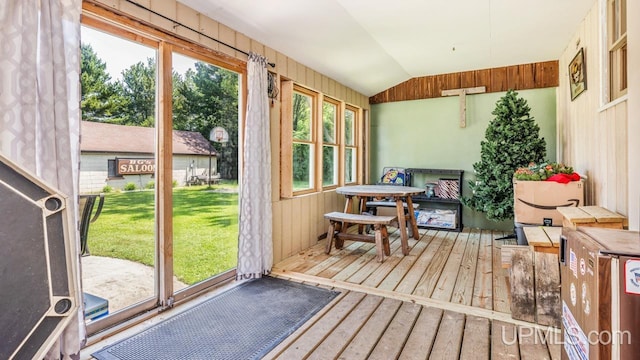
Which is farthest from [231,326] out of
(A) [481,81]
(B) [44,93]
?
(A) [481,81]

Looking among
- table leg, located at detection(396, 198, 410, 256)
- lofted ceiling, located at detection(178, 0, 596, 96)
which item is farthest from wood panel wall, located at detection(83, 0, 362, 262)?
table leg, located at detection(396, 198, 410, 256)

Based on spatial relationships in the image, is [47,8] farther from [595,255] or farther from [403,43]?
[403,43]

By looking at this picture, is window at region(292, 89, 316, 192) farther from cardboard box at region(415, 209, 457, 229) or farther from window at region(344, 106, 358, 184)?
cardboard box at region(415, 209, 457, 229)

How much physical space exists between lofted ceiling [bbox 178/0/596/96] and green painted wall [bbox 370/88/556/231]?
0.64m

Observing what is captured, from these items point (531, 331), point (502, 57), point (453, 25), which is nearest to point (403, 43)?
point (453, 25)

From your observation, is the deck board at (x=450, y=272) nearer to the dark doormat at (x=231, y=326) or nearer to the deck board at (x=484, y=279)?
the deck board at (x=484, y=279)

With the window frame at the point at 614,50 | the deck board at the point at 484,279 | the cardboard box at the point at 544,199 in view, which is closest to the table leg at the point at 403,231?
the deck board at the point at 484,279

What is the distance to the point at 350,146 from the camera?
17.4 ft

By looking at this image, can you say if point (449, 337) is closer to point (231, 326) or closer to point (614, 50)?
point (231, 326)

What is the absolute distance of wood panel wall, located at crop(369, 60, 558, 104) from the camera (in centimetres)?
460

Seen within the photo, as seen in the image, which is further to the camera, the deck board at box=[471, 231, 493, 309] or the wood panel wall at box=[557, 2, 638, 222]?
the deck board at box=[471, 231, 493, 309]

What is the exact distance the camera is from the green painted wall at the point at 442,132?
4.68m

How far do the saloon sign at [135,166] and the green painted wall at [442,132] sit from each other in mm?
4155

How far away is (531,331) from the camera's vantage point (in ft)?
6.57
